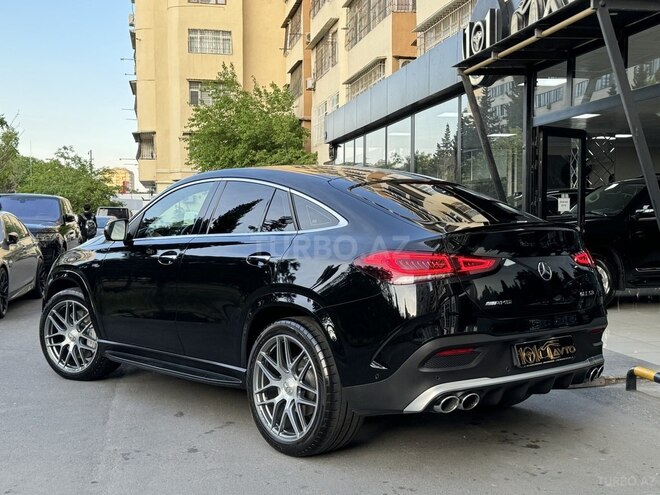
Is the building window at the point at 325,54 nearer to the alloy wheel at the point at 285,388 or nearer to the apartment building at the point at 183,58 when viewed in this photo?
the apartment building at the point at 183,58

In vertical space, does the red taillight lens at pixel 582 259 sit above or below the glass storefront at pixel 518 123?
below

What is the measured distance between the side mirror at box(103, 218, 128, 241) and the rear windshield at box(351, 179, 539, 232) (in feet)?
7.25

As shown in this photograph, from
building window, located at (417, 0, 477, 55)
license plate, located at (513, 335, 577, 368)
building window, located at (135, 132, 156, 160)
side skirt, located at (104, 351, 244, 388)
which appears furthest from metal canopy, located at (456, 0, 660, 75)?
building window, located at (135, 132, 156, 160)

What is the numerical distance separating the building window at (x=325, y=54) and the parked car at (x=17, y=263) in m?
19.8

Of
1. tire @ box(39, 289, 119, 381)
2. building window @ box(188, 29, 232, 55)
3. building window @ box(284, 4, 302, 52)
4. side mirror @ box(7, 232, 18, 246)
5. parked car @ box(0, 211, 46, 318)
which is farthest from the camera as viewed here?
building window @ box(188, 29, 232, 55)

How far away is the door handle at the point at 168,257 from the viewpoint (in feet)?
16.0

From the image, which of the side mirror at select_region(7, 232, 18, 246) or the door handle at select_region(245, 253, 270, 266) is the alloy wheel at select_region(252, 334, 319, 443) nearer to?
the door handle at select_region(245, 253, 270, 266)

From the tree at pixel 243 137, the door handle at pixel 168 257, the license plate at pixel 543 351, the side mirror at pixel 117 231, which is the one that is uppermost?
the tree at pixel 243 137

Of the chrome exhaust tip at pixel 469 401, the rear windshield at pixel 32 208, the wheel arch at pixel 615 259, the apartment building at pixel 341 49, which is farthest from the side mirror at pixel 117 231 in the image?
the apartment building at pixel 341 49

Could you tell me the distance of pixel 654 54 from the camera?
8.05m

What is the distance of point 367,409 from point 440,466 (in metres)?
0.61

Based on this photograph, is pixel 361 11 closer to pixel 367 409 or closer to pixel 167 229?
pixel 167 229

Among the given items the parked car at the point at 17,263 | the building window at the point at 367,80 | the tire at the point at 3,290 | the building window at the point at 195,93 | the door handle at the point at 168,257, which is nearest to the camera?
the door handle at the point at 168,257

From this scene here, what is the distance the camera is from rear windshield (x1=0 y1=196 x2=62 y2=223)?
14.3 meters
